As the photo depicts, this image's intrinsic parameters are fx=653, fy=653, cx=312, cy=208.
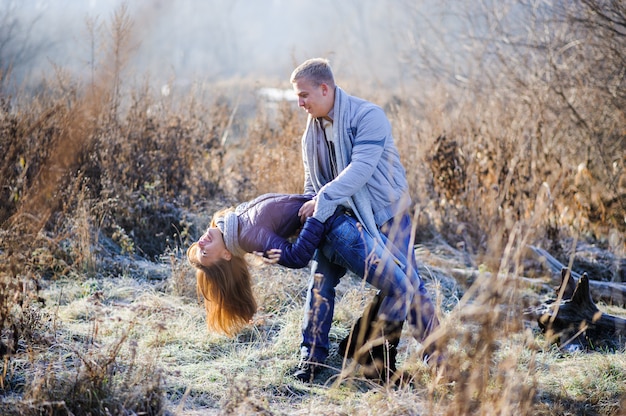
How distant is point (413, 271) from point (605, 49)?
18.7 feet

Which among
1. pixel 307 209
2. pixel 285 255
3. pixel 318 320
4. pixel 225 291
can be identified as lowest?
pixel 318 320

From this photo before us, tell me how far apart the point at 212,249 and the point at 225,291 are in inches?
12.0

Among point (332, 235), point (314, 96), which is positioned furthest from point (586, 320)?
point (314, 96)

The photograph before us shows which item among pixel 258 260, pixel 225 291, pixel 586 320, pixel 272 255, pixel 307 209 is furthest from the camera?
pixel 586 320

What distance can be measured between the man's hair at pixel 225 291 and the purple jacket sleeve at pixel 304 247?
51cm

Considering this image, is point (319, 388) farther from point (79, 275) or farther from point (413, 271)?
point (79, 275)

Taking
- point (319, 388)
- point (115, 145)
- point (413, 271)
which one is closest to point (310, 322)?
point (319, 388)

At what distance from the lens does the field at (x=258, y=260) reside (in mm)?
3088

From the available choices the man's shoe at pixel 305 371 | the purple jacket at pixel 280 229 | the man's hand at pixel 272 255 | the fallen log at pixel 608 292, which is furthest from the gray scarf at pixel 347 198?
the fallen log at pixel 608 292

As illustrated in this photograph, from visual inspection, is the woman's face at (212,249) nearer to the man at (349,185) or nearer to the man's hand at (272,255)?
the man's hand at (272,255)

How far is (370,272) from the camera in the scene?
11.8ft

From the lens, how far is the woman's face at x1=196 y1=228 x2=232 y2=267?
384 centimetres

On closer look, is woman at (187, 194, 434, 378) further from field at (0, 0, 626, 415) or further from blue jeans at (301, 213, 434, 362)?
field at (0, 0, 626, 415)

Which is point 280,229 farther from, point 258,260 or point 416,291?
point 416,291
